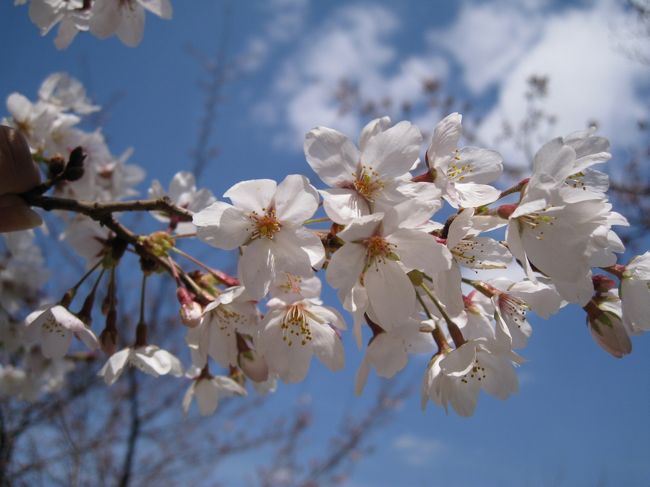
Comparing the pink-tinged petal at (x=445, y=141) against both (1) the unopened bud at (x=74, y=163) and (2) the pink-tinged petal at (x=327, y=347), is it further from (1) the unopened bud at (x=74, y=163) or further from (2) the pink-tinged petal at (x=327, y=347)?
(1) the unopened bud at (x=74, y=163)

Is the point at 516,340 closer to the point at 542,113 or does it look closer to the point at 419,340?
the point at 419,340

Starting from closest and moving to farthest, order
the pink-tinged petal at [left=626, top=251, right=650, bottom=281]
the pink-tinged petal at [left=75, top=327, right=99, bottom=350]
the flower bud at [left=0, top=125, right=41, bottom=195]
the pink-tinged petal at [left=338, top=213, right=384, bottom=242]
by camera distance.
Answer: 1. the pink-tinged petal at [left=338, top=213, right=384, bottom=242]
2. the pink-tinged petal at [left=626, top=251, right=650, bottom=281]
3. the flower bud at [left=0, top=125, right=41, bottom=195]
4. the pink-tinged petal at [left=75, top=327, right=99, bottom=350]

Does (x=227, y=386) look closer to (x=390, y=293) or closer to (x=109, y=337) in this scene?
(x=109, y=337)

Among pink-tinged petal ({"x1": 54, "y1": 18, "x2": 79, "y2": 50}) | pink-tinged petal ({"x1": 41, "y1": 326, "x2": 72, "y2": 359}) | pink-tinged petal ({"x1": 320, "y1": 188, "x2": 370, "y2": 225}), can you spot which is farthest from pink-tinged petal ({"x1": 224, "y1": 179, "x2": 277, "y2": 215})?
pink-tinged petal ({"x1": 54, "y1": 18, "x2": 79, "y2": 50})

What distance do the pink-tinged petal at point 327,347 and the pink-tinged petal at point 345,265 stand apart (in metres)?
0.34

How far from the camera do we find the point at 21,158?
1.23 meters

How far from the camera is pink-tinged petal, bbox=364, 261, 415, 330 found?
966 millimetres

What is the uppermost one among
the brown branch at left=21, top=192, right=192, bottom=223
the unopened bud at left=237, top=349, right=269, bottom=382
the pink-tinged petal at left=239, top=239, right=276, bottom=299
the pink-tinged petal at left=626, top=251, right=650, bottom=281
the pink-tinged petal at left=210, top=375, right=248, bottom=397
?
the pink-tinged petal at left=626, top=251, right=650, bottom=281

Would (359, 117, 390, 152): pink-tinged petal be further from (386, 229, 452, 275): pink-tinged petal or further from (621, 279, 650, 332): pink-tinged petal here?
(621, 279, 650, 332): pink-tinged petal

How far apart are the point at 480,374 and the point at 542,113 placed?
5.11 metres

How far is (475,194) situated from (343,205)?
27cm

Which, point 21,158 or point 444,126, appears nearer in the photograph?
point 444,126

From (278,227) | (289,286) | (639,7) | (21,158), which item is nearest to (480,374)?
(289,286)

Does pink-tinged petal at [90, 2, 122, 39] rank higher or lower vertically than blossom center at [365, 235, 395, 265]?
higher
